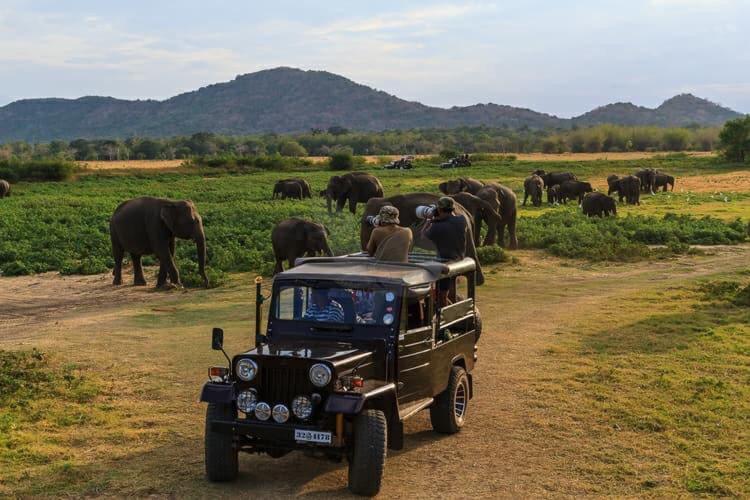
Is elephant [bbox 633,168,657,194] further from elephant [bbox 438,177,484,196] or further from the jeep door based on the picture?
the jeep door

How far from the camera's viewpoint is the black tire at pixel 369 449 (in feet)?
28.4

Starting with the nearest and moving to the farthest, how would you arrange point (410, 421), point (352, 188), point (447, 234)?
1. point (410, 421)
2. point (447, 234)
3. point (352, 188)

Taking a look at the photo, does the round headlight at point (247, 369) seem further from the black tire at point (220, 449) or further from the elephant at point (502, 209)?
the elephant at point (502, 209)

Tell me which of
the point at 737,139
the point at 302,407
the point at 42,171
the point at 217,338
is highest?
the point at 737,139

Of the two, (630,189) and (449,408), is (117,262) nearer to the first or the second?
(449,408)

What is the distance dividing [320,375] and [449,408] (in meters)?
2.74

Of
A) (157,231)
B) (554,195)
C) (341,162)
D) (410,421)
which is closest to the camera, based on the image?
(410,421)

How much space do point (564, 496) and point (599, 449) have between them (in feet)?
5.22

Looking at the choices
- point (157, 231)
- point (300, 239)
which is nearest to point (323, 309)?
point (300, 239)

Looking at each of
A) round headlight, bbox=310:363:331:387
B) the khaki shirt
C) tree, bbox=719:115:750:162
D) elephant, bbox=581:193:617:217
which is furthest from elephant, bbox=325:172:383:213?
tree, bbox=719:115:750:162

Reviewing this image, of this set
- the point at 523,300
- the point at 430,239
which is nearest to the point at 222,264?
the point at 523,300

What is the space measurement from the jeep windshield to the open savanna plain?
4.89ft

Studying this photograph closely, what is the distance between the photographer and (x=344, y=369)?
877 centimetres

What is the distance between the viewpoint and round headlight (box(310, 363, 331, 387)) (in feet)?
28.0
